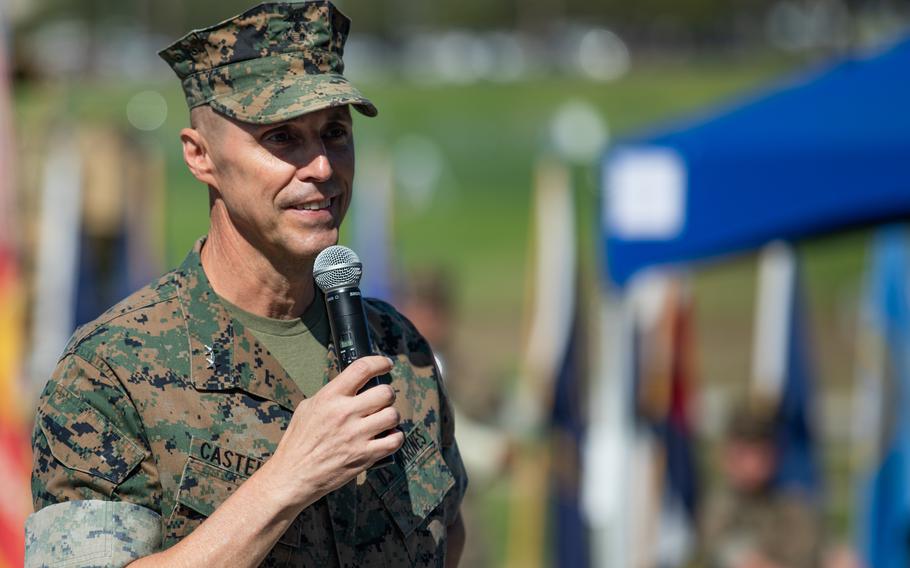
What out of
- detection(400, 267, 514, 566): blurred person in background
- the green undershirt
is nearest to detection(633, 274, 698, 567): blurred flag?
detection(400, 267, 514, 566): blurred person in background

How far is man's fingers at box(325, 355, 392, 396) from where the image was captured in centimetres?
196

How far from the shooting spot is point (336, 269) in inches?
83.8

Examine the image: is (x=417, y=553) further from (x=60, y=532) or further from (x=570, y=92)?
(x=570, y=92)

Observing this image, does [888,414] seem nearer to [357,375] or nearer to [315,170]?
[315,170]

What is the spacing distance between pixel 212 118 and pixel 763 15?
29.3 meters

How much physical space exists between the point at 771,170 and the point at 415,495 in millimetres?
2728

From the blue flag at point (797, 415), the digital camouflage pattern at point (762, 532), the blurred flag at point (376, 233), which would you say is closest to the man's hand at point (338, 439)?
the digital camouflage pattern at point (762, 532)

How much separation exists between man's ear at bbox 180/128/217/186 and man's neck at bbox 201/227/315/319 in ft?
0.32

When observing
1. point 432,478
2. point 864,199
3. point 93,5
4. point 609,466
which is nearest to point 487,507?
point 609,466

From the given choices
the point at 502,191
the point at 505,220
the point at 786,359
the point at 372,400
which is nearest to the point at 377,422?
the point at 372,400

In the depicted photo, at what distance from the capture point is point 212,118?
7.33 feet

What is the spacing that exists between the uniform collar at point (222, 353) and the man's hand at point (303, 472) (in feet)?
0.85

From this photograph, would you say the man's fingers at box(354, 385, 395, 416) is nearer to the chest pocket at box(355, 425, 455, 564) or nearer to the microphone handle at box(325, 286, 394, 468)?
the microphone handle at box(325, 286, 394, 468)

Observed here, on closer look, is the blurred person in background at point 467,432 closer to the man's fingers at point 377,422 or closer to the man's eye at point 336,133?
the man's eye at point 336,133
